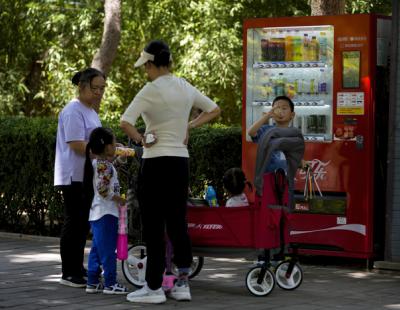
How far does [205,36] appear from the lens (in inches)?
1036

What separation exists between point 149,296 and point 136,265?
28.5 inches

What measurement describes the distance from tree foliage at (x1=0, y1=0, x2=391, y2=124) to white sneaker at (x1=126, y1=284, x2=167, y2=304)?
57.8 feet

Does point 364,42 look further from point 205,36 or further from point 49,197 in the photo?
point 205,36

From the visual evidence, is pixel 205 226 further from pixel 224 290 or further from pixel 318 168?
pixel 318 168

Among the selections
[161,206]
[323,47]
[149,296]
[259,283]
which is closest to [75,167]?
[161,206]

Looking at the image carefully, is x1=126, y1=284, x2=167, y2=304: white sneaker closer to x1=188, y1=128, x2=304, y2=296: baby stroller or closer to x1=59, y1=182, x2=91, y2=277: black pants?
x1=188, y1=128, x2=304, y2=296: baby stroller

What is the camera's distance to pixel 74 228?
8742 mm

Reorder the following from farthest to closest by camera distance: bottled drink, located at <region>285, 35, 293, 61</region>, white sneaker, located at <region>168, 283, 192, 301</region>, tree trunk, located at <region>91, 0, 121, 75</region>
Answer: tree trunk, located at <region>91, 0, 121, 75</region> → bottled drink, located at <region>285, 35, 293, 61</region> → white sneaker, located at <region>168, 283, 192, 301</region>

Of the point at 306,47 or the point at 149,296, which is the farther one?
the point at 306,47

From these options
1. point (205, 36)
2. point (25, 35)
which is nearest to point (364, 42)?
point (205, 36)

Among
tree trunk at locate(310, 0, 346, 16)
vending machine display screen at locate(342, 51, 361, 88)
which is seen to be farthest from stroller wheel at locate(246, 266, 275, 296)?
tree trunk at locate(310, 0, 346, 16)

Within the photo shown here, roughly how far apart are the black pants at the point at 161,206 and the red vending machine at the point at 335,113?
8.96ft

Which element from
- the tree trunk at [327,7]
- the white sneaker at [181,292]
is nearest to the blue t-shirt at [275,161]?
the white sneaker at [181,292]

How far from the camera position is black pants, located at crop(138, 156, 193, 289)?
7871 mm
